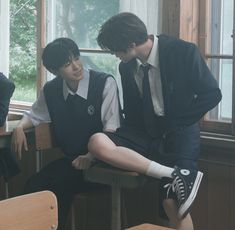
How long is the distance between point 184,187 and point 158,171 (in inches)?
5.1

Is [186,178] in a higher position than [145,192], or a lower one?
higher

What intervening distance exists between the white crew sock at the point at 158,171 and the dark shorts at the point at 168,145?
10 cm

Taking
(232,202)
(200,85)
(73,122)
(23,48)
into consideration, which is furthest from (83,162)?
(23,48)

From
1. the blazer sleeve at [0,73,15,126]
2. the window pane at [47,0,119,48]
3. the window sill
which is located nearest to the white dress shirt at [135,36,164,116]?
the window sill

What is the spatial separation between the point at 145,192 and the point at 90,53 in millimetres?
896

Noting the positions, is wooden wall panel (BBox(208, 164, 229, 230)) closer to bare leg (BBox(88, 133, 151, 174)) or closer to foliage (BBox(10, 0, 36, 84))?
bare leg (BBox(88, 133, 151, 174))

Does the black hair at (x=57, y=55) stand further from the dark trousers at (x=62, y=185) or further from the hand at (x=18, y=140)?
the dark trousers at (x=62, y=185)

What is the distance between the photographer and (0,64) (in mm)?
4039

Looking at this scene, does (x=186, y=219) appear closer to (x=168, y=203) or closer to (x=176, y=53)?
(x=168, y=203)

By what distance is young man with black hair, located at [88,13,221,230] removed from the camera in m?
2.62

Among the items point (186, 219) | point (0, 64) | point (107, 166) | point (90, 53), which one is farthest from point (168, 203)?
point (0, 64)

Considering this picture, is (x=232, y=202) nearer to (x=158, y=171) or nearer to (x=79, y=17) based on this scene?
(x=158, y=171)

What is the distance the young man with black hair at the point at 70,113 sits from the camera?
3002 mm

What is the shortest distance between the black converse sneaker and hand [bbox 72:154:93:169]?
1.43 feet
